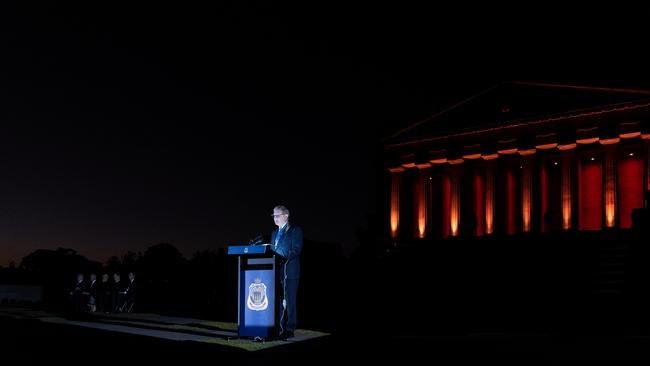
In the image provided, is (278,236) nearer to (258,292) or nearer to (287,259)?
(287,259)

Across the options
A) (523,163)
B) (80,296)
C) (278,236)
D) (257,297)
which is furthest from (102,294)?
(523,163)

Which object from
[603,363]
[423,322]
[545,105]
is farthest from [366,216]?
[603,363]

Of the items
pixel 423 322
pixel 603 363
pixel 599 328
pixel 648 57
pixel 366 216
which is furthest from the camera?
pixel 366 216

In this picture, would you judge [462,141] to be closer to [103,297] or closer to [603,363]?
[103,297]

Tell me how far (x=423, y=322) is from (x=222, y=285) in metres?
13.9

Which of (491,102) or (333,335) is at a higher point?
(491,102)

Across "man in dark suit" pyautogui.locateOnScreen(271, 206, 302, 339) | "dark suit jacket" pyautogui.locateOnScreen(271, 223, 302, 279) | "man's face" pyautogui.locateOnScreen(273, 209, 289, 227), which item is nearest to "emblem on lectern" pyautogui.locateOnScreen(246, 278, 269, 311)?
"man in dark suit" pyautogui.locateOnScreen(271, 206, 302, 339)

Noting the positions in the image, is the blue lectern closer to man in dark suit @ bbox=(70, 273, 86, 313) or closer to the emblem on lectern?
the emblem on lectern

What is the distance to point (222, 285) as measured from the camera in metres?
32.2

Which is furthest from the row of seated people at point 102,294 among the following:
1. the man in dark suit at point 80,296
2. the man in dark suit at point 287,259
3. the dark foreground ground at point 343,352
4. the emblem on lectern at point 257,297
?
the man in dark suit at point 287,259

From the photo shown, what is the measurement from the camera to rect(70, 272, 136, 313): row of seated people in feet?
89.5

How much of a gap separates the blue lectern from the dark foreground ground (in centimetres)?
67

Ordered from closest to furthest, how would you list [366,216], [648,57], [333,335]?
[333,335] → [648,57] → [366,216]

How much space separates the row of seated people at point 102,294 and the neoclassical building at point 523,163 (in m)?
18.5
